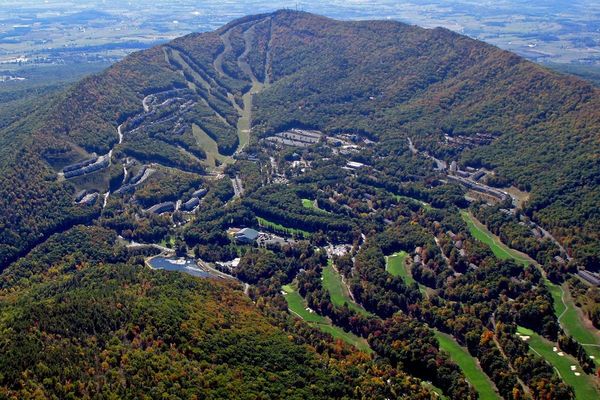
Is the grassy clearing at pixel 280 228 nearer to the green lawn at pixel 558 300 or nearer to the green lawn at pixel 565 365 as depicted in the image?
the green lawn at pixel 558 300

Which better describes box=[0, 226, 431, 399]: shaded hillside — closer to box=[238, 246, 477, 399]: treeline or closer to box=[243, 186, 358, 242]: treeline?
box=[238, 246, 477, 399]: treeline

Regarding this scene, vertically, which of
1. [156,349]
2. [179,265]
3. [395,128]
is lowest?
[179,265]

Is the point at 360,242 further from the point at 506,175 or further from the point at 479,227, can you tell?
the point at 506,175

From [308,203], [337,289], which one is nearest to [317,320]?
[337,289]

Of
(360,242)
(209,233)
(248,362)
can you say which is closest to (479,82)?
(360,242)

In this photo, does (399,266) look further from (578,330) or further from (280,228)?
(578,330)

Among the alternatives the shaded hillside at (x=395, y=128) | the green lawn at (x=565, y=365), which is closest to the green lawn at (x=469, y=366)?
the green lawn at (x=565, y=365)

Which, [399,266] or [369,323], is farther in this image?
[399,266]

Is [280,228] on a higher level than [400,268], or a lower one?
lower
